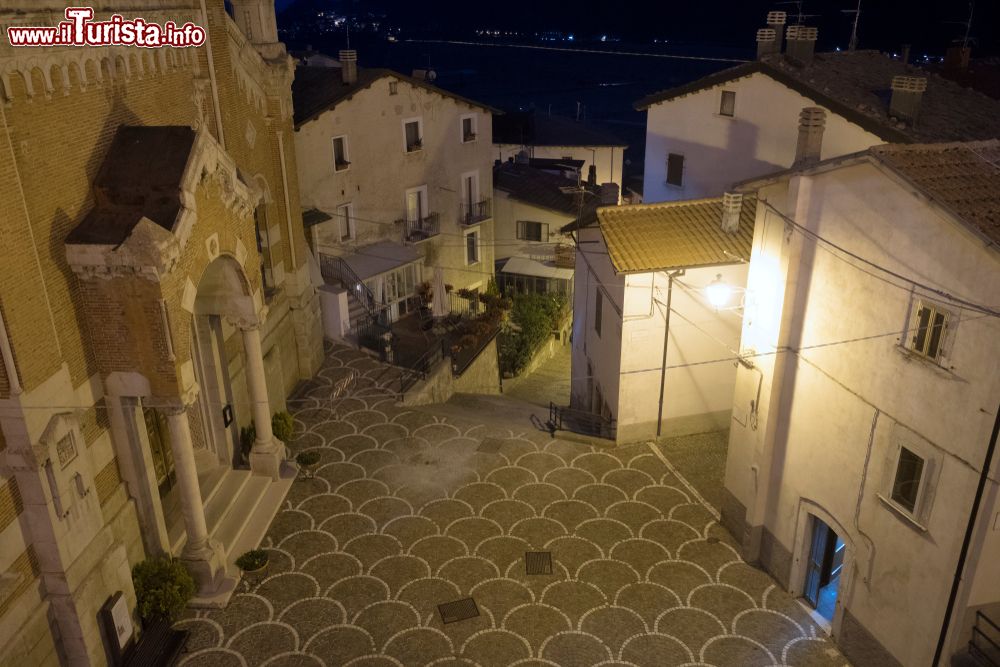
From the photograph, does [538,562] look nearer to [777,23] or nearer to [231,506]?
[231,506]

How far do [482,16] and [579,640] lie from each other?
130113 millimetres

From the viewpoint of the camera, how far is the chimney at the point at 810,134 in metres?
16.1

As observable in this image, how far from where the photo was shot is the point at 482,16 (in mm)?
131000

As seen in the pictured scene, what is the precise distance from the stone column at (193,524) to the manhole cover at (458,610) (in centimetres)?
485

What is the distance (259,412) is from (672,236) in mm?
11712

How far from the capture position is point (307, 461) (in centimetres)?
2030

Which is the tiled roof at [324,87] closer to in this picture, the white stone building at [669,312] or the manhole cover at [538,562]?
the white stone building at [669,312]

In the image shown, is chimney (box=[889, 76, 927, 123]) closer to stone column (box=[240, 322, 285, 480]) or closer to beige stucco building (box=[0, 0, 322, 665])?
beige stucco building (box=[0, 0, 322, 665])

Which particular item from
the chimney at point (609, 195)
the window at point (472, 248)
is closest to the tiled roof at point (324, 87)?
the window at point (472, 248)

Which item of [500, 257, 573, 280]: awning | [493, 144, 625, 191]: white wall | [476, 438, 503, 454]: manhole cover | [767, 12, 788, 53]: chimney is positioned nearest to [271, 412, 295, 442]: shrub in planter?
[476, 438, 503, 454]: manhole cover

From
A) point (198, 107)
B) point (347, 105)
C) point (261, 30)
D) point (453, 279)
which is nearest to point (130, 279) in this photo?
point (198, 107)

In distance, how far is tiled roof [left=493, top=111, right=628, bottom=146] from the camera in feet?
161

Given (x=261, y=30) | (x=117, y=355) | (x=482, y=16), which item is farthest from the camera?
(x=482, y=16)

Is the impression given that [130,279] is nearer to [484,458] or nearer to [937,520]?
[484,458]
